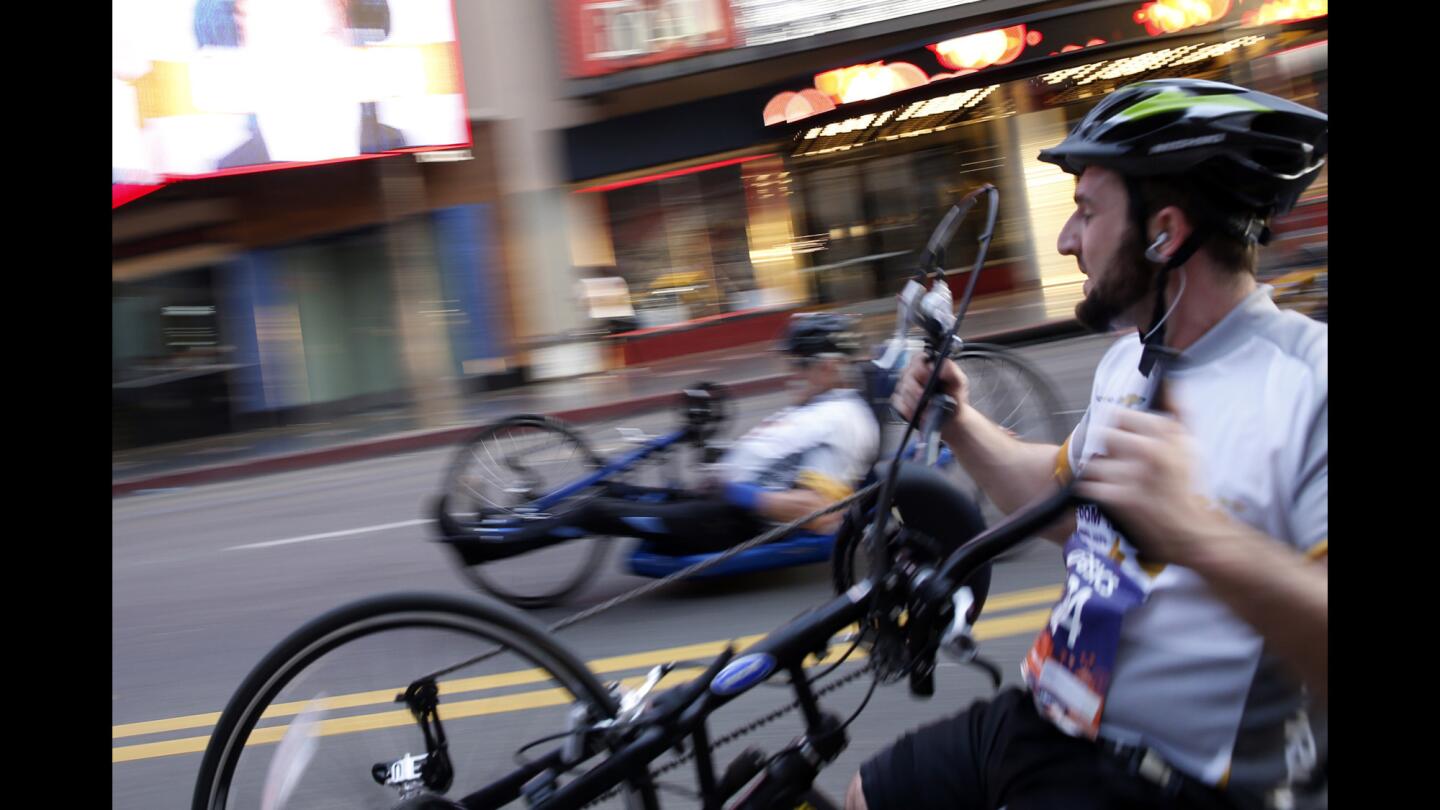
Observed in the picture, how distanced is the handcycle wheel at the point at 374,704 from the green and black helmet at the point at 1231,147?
48.5 inches

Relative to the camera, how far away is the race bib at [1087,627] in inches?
58.6

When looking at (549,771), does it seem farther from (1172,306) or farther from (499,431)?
(499,431)

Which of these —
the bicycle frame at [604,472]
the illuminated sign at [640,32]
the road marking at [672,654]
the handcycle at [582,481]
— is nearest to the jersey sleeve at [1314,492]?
the road marking at [672,654]

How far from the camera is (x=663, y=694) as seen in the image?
5.75ft

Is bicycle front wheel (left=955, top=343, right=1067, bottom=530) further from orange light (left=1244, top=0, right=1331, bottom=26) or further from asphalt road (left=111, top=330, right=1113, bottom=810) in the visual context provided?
orange light (left=1244, top=0, right=1331, bottom=26)

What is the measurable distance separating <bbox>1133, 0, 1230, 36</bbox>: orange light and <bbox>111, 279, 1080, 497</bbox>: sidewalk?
3.88 meters

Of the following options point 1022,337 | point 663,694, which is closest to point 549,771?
point 663,694

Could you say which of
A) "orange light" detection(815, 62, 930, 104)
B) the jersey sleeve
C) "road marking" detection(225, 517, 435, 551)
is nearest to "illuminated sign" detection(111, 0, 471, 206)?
"orange light" detection(815, 62, 930, 104)

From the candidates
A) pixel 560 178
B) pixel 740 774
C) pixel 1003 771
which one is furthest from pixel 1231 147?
pixel 560 178

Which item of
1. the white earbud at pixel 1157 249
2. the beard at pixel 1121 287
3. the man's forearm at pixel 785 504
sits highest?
the white earbud at pixel 1157 249

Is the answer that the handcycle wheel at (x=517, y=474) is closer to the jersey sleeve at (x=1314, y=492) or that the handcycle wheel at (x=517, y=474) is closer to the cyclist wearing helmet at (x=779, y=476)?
the cyclist wearing helmet at (x=779, y=476)

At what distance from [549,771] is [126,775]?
2.64 m

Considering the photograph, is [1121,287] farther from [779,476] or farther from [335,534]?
[335,534]

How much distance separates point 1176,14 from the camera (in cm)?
1434
